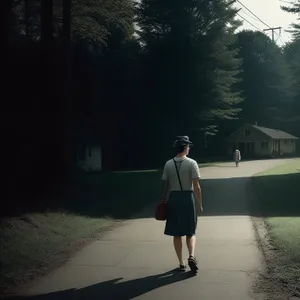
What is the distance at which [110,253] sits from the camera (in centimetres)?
840

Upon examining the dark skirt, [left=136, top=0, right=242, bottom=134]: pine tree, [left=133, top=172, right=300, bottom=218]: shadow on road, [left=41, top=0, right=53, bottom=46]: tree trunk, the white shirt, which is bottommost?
[left=133, top=172, right=300, bottom=218]: shadow on road

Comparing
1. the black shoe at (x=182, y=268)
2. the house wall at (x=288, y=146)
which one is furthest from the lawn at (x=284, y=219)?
the house wall at (x=288, y=146)

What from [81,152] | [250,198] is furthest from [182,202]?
[81,152]

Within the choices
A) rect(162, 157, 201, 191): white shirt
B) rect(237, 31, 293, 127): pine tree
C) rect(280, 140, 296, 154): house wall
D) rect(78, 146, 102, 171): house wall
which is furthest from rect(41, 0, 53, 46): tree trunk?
rect(237, 31, 293, 127): pine tree

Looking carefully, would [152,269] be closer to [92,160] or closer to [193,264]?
[193,264]

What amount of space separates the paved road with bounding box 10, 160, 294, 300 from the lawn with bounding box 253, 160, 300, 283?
43 centimetres

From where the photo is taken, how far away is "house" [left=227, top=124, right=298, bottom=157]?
70.5 meters

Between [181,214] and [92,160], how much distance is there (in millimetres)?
38533

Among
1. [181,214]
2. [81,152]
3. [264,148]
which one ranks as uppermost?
[264,148]

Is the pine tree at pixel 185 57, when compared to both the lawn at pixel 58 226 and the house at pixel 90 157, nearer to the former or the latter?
the house at pixel 90 157

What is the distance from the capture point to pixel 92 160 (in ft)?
148

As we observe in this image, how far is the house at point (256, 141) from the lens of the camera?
70.5m

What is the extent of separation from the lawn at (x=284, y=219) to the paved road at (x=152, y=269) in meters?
0.43

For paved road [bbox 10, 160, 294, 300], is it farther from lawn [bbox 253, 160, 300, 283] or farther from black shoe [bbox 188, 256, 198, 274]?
lawn [bbox 253, 160, 300, 283]
